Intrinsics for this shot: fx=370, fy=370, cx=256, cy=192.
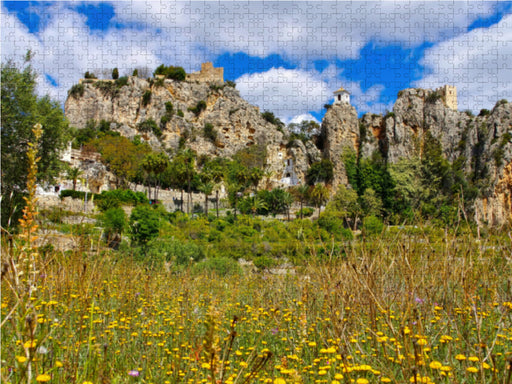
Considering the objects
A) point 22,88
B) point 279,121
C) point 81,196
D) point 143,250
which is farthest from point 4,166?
point 279,121

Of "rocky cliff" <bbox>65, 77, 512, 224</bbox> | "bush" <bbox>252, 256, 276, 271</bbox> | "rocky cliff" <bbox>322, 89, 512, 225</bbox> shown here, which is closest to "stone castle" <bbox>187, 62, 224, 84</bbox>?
"rocky cliff" <bbox>65, 77, 512, 224</bbox>

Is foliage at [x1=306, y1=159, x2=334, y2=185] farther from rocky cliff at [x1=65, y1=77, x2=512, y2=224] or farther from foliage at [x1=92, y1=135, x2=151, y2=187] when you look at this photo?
foliage at [x1=92, y1=135, x2=151, y2=187]

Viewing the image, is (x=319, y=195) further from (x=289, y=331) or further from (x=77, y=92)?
(x=77, y=92)

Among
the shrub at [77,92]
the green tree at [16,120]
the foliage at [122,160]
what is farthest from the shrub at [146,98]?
the green tree at [16,120]

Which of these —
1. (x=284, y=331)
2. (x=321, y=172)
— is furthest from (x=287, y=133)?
(x=284, y=331)

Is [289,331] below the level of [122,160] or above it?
below

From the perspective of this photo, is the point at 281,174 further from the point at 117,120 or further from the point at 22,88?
the point at 22,88

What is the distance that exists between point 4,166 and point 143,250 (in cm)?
763

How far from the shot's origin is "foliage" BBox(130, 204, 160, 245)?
22125 millimetres

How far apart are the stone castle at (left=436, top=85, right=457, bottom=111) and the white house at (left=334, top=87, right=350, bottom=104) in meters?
17.3

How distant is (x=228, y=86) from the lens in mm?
89500

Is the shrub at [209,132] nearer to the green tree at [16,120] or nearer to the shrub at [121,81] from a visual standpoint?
the shrub at [121,81]

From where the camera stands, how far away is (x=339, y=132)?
71562 millimetres

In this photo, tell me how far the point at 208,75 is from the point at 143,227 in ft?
251
